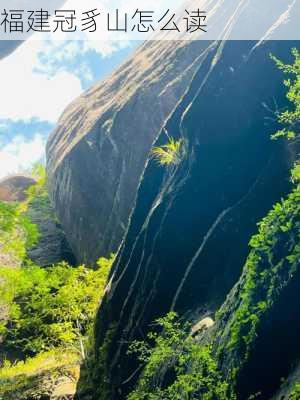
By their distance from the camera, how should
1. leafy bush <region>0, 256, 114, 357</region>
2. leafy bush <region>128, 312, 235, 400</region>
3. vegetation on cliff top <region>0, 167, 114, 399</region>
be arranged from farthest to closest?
leafy bush <region>0, 256, 114, 357</region> < vegetation on cliff top <region>0, 167, 114, 399</region> < leafy bush <region>128, 312, 235, 400</region>

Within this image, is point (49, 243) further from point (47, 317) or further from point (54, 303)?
point (54, 303)

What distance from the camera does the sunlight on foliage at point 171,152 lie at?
1151 cm

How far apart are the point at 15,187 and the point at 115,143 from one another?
17.5 m

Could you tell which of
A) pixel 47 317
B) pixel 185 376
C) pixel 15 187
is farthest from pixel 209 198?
pixel 15 187

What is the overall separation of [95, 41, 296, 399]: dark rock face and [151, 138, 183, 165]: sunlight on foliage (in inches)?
8.3

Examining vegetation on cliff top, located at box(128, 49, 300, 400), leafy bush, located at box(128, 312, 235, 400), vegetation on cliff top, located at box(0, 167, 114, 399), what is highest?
vegetation on cliff top, located at box(128, 49, 300, 400)

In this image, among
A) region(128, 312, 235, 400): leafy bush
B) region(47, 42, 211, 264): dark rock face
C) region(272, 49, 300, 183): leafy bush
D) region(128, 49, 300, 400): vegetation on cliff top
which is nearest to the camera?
region(128, 49, 300, 400): vegetation on cliff top

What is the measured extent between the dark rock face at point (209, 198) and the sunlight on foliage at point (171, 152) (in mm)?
212

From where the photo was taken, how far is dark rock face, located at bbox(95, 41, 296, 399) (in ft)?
31.3

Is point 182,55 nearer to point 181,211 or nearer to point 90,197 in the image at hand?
point 90,197

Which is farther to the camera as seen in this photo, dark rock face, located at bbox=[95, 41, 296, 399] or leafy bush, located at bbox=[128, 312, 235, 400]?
dark rock face, located at bbox=[95, 41, 296, 399]

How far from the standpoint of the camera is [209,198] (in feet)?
34.4

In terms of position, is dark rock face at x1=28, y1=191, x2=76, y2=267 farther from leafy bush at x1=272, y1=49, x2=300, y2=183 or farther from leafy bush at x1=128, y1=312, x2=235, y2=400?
leafy bush at x1=272, y1=49, x2=300, y2=183

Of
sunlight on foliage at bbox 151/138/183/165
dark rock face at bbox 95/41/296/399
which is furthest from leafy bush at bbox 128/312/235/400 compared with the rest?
sunlight on foliage at bbox 151/138/183/165
